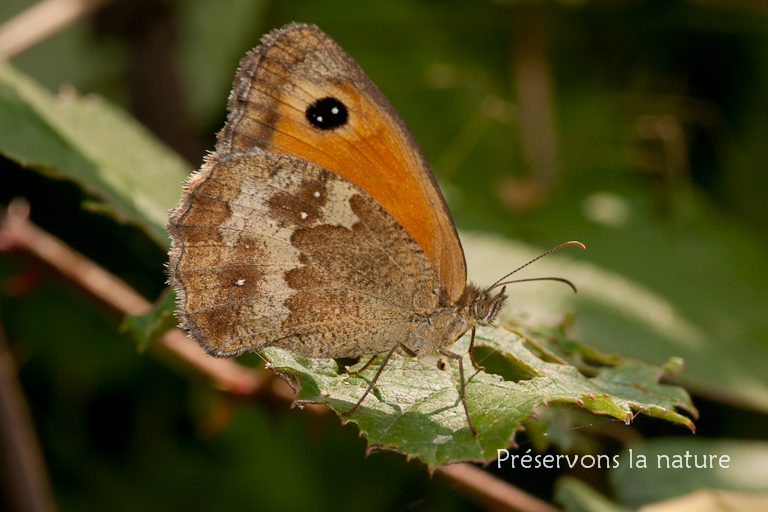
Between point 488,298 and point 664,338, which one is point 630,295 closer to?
point 664,338

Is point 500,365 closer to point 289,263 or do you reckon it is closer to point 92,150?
point 289,263

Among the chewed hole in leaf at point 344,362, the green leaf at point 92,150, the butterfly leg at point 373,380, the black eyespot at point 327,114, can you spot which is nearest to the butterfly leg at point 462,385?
the butterfly leg at point 373,380

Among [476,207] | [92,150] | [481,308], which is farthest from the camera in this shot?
[476,207]

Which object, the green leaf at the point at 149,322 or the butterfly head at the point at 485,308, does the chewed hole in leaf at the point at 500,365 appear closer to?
the butterfly head at the point at 485,308

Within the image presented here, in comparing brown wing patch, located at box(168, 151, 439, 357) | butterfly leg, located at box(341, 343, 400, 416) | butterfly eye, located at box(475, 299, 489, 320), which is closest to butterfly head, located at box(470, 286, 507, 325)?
butterfly eye, located at box(475, 299, 489, 320)

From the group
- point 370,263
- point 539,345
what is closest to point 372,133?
point 370,263

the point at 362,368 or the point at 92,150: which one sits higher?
the point at 92,150

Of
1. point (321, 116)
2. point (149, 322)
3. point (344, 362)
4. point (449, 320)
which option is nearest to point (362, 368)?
point (344, 362)
